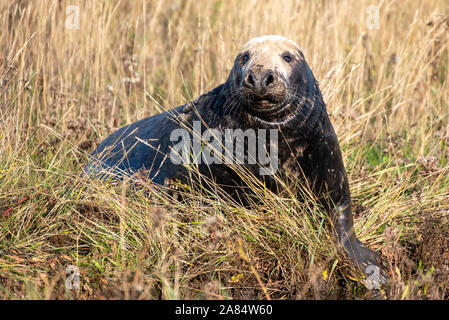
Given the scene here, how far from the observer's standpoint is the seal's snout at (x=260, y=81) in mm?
3734

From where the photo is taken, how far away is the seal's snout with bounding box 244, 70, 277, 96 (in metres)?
3.73

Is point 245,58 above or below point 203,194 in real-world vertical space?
above

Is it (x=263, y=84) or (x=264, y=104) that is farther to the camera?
(x=264, y=104)

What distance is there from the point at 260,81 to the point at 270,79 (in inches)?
4.0

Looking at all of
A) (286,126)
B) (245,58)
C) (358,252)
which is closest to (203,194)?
(286,126)

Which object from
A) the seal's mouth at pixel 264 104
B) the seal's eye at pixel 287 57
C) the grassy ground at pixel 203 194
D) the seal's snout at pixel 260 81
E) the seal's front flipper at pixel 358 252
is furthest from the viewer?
the seal's eye at pixel 287 57

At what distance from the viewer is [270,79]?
3805 mm

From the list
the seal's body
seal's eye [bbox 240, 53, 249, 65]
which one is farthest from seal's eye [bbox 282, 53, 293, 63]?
seal's eye [bbox 240, 53, 249, 65]

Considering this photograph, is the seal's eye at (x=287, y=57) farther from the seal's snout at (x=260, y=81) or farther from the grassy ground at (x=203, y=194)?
the grassy ground at (x=203, y=194)

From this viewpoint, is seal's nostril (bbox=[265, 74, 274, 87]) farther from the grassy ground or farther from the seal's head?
the grassy ground

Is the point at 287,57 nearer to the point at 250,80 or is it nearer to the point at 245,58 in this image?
the point at 245,58

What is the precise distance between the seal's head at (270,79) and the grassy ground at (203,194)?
622 mm

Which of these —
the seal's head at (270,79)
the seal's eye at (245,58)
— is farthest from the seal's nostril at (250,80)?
the seal's eye at (245,58)
